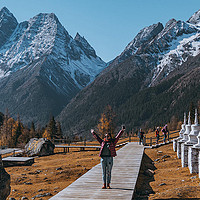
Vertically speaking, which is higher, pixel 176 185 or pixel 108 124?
pixel 108 124

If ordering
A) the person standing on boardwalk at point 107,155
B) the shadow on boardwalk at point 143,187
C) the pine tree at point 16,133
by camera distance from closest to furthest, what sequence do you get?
1. the person standing on boardwalk at point 107,155
2. the shadow on boardwalk at point 143,187
3. the pine tree at point 16,133

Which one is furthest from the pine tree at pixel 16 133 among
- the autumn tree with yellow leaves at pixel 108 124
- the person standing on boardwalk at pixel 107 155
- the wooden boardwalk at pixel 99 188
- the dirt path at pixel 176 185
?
the person standing on boardwalk at pixel 107 155

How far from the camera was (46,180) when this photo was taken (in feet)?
61.7

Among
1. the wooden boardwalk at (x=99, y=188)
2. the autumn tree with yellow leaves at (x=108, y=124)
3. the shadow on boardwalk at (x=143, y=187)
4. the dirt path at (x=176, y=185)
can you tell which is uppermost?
the autumn tree with yellow leaves at (x=108, y=124)

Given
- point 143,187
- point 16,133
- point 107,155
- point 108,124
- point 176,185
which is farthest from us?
point 16,133

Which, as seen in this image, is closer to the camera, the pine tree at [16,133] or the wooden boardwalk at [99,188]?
the wooden boardwalk at [99,188]

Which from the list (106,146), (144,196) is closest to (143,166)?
(144,196)

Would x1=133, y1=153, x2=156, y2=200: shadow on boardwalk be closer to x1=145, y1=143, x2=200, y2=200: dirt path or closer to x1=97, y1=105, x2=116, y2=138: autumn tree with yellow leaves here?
x1=145, y1=143, x2=200, y2=200: dirt path

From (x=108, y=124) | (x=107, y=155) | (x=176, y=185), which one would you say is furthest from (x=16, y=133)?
(x=107, y=155)

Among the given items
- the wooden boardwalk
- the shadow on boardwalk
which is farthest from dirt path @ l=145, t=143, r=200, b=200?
the wooden boardwalk

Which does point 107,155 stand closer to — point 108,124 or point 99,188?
point 99,188

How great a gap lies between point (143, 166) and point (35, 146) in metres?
23.2

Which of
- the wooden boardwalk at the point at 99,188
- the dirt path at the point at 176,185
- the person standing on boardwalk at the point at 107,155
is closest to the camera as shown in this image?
the wooden boardwalk at the point at 99,188

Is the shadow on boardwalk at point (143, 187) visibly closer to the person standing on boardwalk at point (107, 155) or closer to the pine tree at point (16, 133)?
the person standing on boardwalk at point (107, 155)
